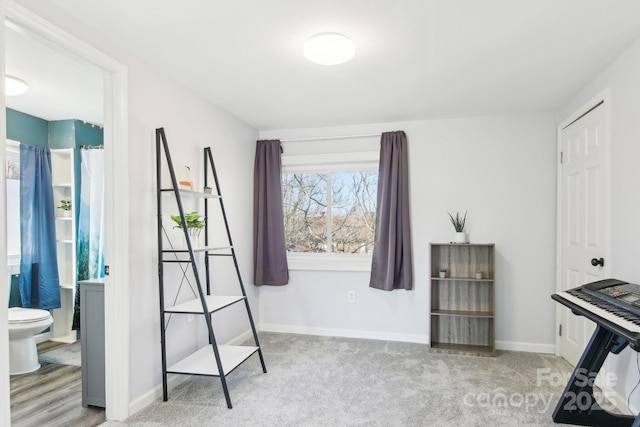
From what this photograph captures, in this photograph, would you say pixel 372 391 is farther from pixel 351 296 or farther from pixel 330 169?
pixel 330 169

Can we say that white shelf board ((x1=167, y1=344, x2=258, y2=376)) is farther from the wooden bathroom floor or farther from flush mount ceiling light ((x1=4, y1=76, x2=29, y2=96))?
flush mount ceiling light ((x1=4, y1=76, x2=29, y2=96))

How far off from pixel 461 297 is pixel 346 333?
1.24 metres

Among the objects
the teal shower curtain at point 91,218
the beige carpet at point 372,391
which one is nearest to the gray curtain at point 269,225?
the beige carpet at point 372,391

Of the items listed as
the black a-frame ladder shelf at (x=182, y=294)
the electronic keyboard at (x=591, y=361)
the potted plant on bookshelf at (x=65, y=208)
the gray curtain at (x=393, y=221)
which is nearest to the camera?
the electronic keyboard at (x=591, y=361)

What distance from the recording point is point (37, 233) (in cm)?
369

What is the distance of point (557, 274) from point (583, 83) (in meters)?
1.68

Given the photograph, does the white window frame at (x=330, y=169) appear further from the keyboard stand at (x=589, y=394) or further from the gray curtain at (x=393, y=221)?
the keyboard stand at (x=589, y=394)

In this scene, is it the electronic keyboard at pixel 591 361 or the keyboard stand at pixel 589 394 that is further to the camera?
the keyboard stand at pixel 589 394

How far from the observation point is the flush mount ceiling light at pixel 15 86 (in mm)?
2820

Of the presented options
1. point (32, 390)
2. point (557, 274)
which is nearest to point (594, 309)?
point (557, 274)

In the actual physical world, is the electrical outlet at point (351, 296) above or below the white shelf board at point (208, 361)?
above

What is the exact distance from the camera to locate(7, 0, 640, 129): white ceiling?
192cm

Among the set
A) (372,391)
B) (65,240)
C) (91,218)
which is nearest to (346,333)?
(372,391)

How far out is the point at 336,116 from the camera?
12.5 feet
